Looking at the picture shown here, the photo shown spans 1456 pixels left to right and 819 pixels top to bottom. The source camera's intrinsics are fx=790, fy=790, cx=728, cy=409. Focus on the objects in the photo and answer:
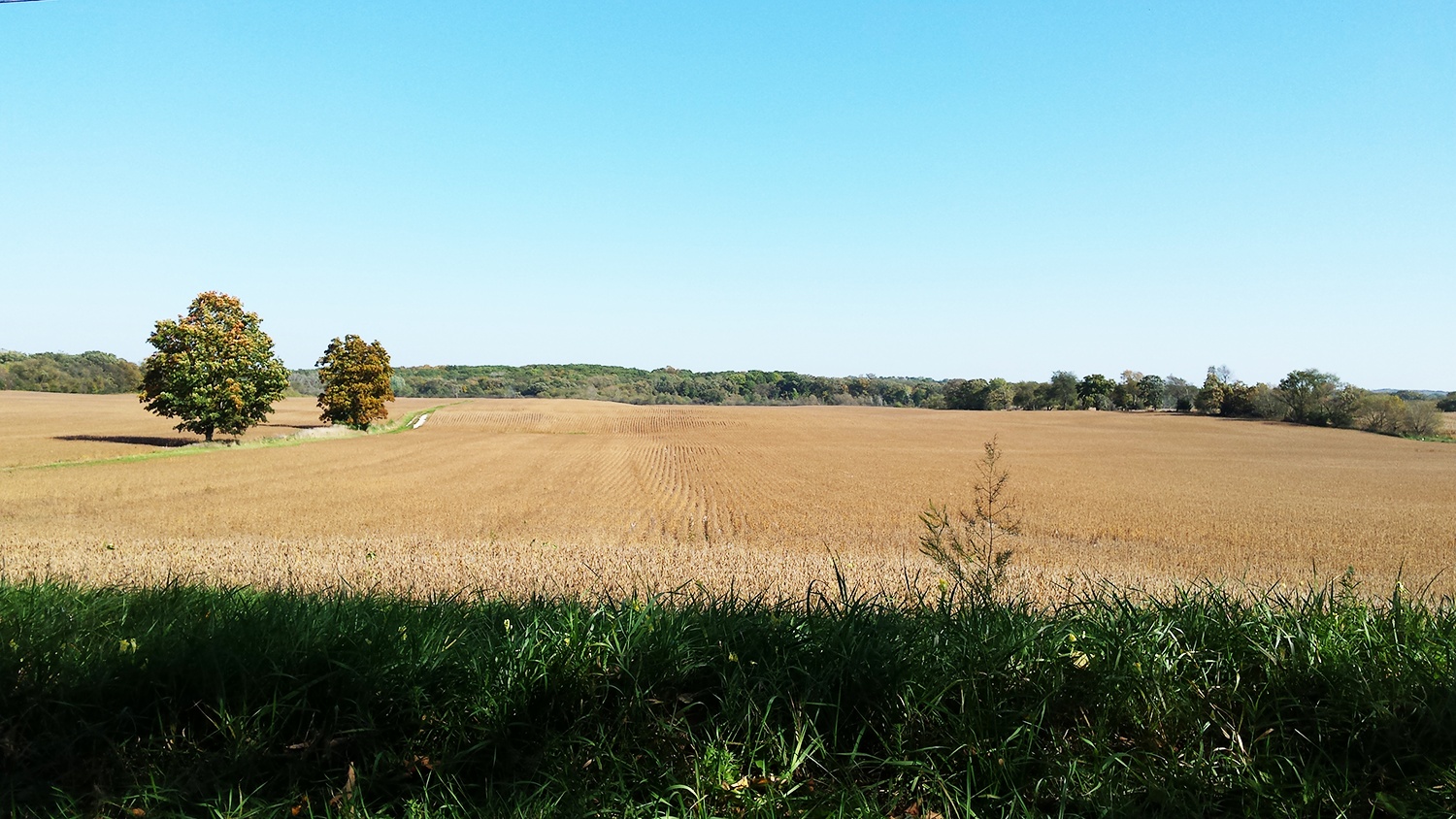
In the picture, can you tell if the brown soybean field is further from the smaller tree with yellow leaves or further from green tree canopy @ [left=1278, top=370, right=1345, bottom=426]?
green tree canopy @ [left=1278, top=370, right=1345, bottom=426]

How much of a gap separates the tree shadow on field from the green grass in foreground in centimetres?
5271

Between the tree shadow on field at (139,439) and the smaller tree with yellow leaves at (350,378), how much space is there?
14906 mm

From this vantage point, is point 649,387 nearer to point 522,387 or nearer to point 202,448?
point 522,387

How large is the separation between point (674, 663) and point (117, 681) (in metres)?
2.46

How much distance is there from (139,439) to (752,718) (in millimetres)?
59965

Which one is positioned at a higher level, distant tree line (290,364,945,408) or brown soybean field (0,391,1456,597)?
distant tree line (290,364,945,408)

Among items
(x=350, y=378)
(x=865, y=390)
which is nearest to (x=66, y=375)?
(x=350, y=378)

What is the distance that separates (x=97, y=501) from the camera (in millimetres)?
25719

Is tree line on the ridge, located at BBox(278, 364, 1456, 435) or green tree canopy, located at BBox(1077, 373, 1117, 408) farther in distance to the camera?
green tree canopy, located at BBox(1077, 373, 1117, 408)

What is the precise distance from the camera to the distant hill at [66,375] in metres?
109

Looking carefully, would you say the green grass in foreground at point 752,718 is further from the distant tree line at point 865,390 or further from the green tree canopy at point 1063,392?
the green tree canopy at point 1063,392

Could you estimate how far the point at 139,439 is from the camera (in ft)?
164

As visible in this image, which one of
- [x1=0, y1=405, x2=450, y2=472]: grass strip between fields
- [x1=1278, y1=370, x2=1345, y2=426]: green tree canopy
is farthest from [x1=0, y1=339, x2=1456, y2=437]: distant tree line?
[x1=0, y1=405, x2=450, y2=472]: grass strip between fields

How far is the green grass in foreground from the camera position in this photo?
2.85 m
